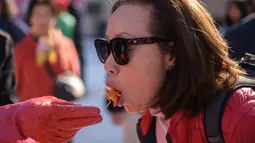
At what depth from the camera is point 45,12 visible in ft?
17.9

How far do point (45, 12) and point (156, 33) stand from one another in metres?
3.63

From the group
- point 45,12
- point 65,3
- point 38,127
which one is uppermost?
point 38,127

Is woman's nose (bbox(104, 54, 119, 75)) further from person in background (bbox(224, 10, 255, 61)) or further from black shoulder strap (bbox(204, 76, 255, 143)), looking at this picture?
person in background (bbox(224, 10, 255, 61))

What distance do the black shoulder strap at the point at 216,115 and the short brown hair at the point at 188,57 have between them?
0.03m

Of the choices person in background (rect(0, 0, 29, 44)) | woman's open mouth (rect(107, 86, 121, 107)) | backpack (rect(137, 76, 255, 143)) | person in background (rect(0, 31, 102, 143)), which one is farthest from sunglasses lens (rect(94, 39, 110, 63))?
person in background (rect(0, 0, 29, 44))

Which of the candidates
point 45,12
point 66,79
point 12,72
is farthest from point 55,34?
point 12,72

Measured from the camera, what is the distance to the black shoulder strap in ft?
6.19

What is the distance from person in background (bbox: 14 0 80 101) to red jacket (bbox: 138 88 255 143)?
2.86 m

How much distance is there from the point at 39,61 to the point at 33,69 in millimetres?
87

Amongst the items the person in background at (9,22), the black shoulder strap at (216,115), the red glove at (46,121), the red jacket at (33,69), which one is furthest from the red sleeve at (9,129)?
the person in background at (9,22)

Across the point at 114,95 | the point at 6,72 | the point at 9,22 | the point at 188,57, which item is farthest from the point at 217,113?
the point at 9,22

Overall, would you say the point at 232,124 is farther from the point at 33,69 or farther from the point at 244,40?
the point at 33,69

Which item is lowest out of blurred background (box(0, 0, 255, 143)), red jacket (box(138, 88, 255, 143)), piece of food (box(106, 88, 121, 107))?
blurred background (box(0, 0, 255, 143))

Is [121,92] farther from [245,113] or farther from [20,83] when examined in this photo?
[20,83]
